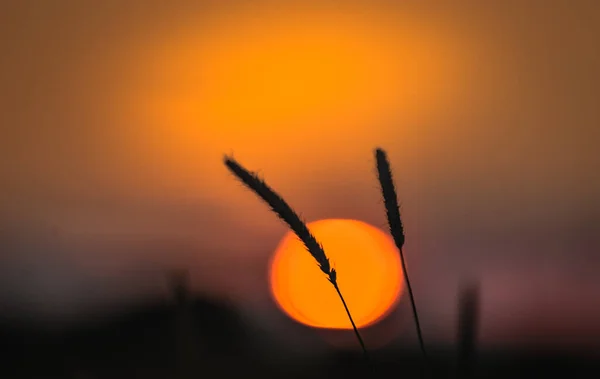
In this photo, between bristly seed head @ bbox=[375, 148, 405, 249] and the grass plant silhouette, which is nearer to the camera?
bristly seed head @ bbox=[375, 148, 405, 249]

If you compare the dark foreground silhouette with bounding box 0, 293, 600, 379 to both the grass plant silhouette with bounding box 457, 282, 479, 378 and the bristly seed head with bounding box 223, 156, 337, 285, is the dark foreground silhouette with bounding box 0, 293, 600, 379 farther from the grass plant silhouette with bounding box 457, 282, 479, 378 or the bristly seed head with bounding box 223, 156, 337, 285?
the bristly seed head with bounding box 223, 156, 337, 285

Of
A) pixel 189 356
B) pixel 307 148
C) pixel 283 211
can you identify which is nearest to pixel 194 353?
pixel 189 356

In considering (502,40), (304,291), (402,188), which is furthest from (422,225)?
(502,40)

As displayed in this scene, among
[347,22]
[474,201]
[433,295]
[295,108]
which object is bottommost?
[433,295]

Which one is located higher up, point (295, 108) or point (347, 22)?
point (347, 22)

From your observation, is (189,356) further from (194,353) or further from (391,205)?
(391,205)

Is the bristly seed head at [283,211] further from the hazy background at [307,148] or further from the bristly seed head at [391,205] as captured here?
the hazy background at [307,148]

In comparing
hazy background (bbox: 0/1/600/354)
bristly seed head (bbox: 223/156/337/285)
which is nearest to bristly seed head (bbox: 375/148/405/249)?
bristly seed head (bbox: 223/156/337/285)

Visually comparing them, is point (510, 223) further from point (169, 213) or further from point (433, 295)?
point (169, 213)
